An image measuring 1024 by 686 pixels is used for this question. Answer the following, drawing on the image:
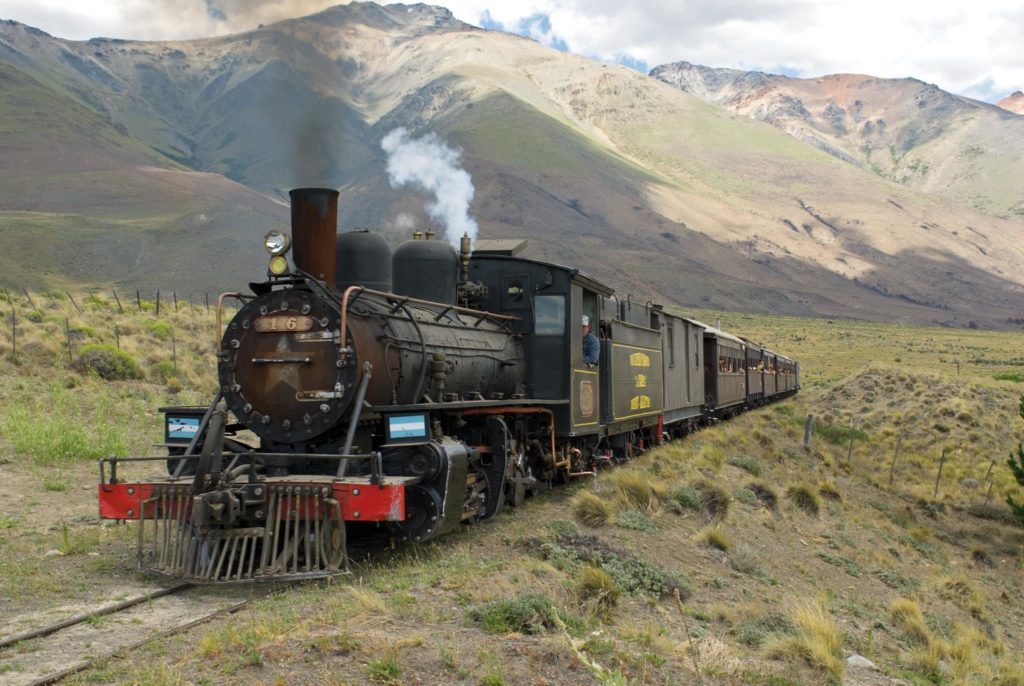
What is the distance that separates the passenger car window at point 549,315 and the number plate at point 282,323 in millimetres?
4805

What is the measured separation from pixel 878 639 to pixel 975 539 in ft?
38.7

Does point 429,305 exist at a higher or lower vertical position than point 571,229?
lower

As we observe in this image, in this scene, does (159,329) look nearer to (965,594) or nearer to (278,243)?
(278,243)

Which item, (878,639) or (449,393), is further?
(449,393)

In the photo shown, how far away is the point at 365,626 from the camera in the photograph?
253 inches

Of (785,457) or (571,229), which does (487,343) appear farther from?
(571,229)

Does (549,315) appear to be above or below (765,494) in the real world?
above

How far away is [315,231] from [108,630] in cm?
434

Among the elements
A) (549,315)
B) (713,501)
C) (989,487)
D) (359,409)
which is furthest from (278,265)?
(989,487)

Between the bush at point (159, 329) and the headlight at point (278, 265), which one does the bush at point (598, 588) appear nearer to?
the headlight at point (278, 265)

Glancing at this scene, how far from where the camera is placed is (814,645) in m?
7.70

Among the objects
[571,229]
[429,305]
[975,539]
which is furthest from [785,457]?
[571,229]

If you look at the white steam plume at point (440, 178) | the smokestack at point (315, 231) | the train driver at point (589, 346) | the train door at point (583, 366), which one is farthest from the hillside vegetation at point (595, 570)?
the white steam plume at point (440, 178)

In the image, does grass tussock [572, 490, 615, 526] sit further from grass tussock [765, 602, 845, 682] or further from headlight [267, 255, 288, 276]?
headlight [267, 255, 288, 276]
